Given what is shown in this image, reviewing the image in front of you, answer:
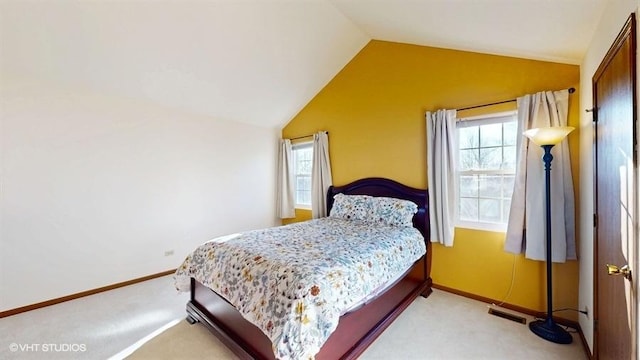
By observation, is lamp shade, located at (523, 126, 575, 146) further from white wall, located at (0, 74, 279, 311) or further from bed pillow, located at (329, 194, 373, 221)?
white wall, located at (0, 74, 279, 311)

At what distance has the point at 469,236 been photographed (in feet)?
9.27

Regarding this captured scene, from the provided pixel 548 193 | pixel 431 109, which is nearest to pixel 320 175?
pixel 431 109

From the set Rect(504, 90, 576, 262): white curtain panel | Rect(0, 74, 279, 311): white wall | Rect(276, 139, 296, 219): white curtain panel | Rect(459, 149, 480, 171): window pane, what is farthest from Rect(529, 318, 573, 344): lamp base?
Rect(0, 74, 279, 311): white wall

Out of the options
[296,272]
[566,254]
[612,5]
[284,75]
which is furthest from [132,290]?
[612,5]

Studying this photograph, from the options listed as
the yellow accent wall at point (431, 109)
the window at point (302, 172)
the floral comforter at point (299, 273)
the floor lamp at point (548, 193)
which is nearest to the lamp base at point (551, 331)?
the floor lamp at point (548, 193)

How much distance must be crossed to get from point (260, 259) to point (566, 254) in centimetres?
254

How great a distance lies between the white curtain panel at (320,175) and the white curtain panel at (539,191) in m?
2.36

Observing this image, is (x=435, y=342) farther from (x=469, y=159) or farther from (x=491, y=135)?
(x=491, y=135)

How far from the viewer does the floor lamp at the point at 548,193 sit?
1.99 m

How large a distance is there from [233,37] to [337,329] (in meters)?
2.99

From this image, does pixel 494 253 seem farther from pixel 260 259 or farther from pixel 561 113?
pixel 260 259

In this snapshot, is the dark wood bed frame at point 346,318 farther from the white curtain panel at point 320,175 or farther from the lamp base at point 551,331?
the white curtain panel at point 320,175

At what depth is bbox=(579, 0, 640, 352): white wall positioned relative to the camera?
5.14 feet

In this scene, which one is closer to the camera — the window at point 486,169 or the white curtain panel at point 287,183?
the window at point 486,169
